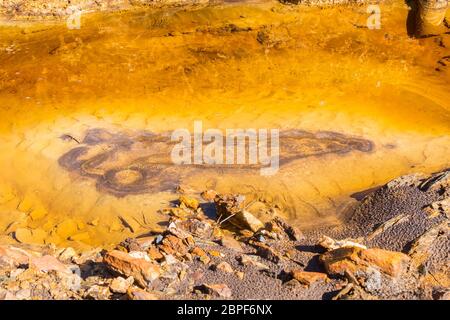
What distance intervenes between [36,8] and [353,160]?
741 centimetres

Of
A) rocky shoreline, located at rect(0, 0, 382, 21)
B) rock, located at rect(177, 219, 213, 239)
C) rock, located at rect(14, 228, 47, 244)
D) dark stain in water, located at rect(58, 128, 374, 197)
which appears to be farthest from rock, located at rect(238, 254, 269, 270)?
rocky shoreline, located at rect(0, 0, 382, 21)

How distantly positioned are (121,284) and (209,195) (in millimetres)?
1933

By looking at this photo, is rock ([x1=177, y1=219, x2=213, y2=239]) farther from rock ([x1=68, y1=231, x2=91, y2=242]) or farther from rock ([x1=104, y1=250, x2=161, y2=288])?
rock ([x1=68, y1=231, x2=91, y2=242])

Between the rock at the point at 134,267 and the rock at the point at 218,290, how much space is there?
15.5 inches

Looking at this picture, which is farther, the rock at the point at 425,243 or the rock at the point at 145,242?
the rock at the point at 145,242

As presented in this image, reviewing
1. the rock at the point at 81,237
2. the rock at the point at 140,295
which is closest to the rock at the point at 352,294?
the rock at the point at 140,295

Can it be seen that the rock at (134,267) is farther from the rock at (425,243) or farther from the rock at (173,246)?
the rock at (425,243)

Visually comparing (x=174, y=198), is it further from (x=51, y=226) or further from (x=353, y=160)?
(x=353, y=160)

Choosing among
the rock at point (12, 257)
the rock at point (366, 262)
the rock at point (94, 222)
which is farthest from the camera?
the rock at point (94, 222)

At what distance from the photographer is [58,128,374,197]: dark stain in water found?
5551 millimetres

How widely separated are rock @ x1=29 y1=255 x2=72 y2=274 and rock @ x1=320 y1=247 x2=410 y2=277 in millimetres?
1996

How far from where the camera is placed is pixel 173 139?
6324 mm

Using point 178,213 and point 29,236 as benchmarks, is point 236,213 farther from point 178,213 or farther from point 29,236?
point 29,236

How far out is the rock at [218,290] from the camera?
3379 millimetres
